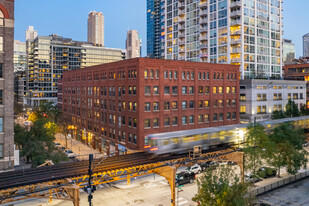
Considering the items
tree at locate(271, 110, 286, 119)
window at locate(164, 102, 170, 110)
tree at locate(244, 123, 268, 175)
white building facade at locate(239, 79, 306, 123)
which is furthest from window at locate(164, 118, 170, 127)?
tree at locate(271, 110, 286, 119)

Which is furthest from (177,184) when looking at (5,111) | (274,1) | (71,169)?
(274,1)

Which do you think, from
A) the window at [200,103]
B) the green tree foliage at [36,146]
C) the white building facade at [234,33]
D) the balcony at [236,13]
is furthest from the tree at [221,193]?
the balcony at [236,13]

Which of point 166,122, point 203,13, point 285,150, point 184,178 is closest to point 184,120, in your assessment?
point 166,122

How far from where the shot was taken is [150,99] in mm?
57812

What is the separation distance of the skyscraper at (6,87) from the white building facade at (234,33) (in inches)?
2990

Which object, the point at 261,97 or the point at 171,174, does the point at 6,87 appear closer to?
the point at 171,174

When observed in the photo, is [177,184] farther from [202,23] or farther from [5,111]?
[202,23]

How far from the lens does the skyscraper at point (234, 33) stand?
96.6 metres

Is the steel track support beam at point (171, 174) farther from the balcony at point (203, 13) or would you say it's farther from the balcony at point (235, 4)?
the balcony at point (203, 13)

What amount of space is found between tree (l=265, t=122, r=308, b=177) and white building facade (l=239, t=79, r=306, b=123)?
3699 cm

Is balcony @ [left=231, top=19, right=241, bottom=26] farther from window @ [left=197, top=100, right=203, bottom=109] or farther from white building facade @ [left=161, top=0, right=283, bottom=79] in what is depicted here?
window @ [left=197, top=100, right=203, bottom=109]

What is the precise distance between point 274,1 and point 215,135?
85.2m

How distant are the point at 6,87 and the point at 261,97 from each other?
6856cm

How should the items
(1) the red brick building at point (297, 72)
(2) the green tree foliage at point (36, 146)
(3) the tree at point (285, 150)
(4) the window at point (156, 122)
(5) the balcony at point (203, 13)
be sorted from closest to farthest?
(3) the tree at point (285, 150) < (2) the green tree foliage at point (36, 146) < (4) the window at point (156, 122) < (5) the balcony at point (203, 13) < (1) the red brick building at point (297, 72)
